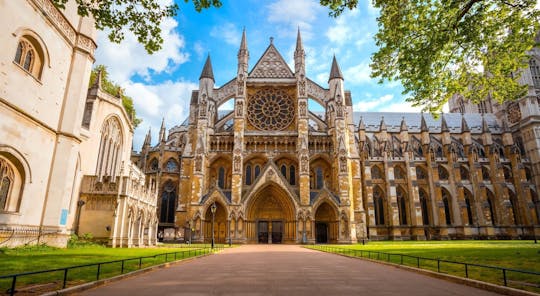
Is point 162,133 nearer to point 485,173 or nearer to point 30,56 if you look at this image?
point 30,56

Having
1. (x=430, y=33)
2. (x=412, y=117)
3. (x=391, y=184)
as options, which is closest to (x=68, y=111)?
(x=430, y=33)

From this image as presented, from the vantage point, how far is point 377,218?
43.9 m

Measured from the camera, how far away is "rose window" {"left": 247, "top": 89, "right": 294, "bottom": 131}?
118 feet

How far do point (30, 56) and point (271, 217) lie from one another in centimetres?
2511

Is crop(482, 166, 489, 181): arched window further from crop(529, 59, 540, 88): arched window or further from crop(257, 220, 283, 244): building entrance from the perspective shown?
crop(257, 220, 283, 244): building entrance

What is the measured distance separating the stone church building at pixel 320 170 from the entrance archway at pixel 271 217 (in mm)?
112

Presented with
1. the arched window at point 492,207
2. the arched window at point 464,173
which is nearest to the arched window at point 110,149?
the arched window at point 464,173

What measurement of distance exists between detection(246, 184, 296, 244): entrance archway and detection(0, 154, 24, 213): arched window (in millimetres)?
20490

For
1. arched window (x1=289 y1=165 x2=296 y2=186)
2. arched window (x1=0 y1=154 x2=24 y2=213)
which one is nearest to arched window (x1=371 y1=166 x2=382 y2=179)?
arched window (x1=289 y1=165 x2=296 y2=186)

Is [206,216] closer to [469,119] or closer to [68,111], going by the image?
[68,111]

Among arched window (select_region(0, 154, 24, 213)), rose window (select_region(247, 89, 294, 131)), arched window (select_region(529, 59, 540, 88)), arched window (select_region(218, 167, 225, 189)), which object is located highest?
arched window (select_region(529, 59, 540, 88))

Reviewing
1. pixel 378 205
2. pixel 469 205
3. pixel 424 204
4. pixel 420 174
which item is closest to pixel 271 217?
pixel 378 205

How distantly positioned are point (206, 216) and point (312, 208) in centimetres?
1132

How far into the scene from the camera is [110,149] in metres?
24.5
